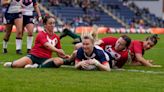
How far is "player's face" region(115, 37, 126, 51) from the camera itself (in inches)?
403

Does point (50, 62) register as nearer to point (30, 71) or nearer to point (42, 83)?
point (30, 71)

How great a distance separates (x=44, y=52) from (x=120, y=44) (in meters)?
1.53

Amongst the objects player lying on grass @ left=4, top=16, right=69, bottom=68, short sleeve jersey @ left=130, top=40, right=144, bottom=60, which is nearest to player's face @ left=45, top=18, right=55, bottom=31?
player lying on grass @ left=4, top=16, right=69, bottom=68

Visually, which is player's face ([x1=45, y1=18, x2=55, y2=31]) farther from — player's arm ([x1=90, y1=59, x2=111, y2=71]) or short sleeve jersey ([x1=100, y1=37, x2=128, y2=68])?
player's arm ([x1=90, y1=59, x2=111, y2=71])

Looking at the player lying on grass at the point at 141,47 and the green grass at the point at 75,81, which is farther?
the player lying on grass at the point at 141,47

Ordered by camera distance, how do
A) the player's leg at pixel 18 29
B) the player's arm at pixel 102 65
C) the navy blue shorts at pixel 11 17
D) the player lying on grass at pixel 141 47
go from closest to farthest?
1. the player's arm at pixel 102 65
2. the player lying on grass at pixel 141 47
3. the player's leg at pixel 18 29
4. the navy blue shorts at pixel 11 17

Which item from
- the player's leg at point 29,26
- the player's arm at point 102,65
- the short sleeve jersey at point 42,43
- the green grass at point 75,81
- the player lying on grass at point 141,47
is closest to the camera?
the green grass at point 75,81

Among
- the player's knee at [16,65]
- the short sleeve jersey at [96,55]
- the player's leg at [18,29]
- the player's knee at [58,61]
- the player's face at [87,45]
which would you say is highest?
the player's face at [87,45]

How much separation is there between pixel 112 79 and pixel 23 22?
719cm

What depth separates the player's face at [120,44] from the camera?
10227 millimetres

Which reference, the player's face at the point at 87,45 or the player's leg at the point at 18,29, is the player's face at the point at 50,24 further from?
the player's leg at the point at 18,29

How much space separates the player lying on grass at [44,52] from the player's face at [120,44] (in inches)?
43.1

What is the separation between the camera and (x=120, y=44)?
1035cm

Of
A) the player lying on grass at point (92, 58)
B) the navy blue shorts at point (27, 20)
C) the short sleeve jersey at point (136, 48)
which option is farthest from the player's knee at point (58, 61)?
the navy blue shorts at point (27, 20)
